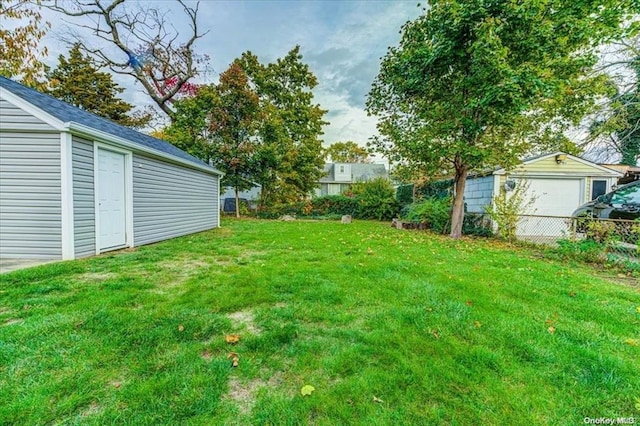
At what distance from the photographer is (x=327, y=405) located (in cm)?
162

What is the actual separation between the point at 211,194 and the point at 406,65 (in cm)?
853

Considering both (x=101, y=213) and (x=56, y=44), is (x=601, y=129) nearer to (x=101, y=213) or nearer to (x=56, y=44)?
(x=101, y=213)

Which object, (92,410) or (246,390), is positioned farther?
(246,390)

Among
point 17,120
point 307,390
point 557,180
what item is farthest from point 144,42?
point 557,180

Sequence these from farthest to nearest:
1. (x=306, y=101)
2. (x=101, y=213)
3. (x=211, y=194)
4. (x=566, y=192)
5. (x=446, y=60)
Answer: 1. (x=306, y=101)
2. (x=211, y=194)
3. (x=566, y=192)
4. (x=446, y=60)
5. (x=101, y=213)

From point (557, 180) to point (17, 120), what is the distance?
15.4 m

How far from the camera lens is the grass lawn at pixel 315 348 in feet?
5.24

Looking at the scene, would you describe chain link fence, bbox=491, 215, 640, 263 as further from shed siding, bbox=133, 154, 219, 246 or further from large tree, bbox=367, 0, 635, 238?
shed siding, bbox=133, 154, 219, 246

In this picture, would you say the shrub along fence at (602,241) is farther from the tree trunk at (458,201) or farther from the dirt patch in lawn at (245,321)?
the dirt patch in lawn at (245,321)

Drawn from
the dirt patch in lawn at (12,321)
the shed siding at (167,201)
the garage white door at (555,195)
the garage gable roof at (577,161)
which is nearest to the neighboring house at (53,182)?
the shed siding at (167,201)

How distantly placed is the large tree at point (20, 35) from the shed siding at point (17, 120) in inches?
189

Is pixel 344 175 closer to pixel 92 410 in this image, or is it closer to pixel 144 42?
pixel 144 42

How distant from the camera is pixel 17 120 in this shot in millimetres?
4996

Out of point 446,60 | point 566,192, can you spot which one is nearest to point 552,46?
point 446,60
